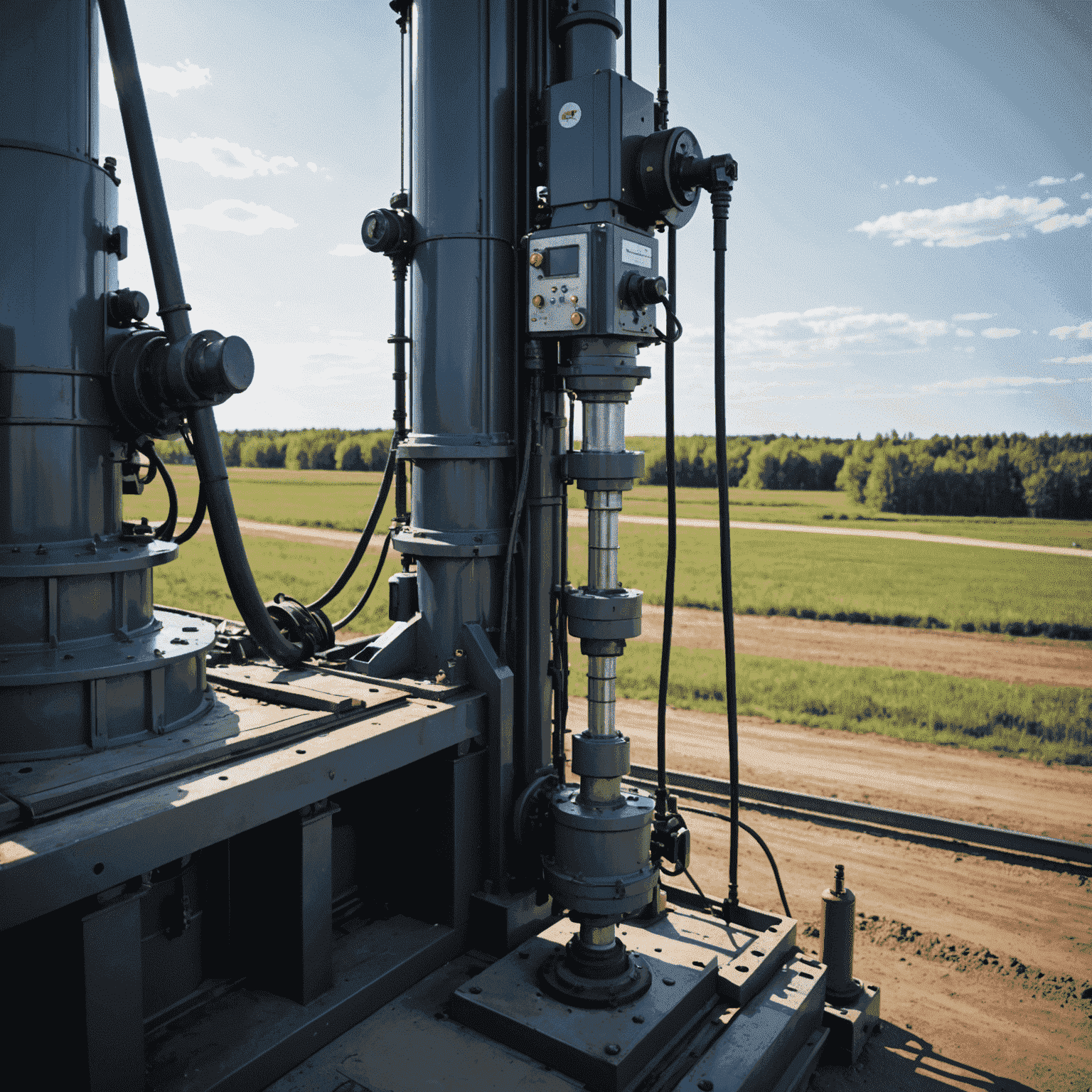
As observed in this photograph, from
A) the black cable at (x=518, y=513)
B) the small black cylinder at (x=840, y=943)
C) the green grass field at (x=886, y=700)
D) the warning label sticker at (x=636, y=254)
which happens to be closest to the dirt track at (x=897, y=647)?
the green grass field at (x=886, y=700)

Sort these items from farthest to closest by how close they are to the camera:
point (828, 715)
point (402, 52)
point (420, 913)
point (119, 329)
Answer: point (828, 715) → point (402, 52) → point (420, 913) → point (119, 329)

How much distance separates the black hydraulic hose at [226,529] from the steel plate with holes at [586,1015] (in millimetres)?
1523

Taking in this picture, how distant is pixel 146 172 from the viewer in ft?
9.75

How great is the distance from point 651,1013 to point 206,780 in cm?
169

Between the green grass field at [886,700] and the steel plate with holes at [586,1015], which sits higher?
the steel plate with holes at [586,1015]

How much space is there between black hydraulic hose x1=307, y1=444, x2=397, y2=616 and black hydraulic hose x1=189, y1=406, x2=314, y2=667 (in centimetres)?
64

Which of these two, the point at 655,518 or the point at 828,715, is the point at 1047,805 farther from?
the point at 655,518

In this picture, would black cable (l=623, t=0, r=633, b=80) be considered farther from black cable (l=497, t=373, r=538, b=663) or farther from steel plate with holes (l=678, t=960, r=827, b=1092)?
steel plate with holes (l=678, t=960, r=827, b=1092)

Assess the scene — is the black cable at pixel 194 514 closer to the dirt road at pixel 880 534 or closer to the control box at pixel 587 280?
the control box at pixel 587 280

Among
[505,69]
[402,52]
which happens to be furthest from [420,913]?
[402,52]

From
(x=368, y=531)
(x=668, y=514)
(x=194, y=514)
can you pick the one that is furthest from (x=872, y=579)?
(x=194, y=514)

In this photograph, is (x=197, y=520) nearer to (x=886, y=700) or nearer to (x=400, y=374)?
(x=400, y=374)

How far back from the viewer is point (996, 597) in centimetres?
1884

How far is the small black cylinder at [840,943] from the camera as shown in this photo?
3.80 metres
